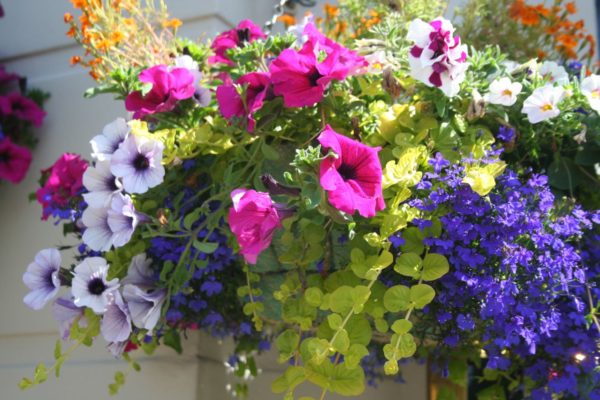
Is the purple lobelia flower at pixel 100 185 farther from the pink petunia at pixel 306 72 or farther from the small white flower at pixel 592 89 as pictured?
the small white flower at pixel 592 89

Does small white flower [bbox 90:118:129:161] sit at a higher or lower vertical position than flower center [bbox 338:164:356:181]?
lower

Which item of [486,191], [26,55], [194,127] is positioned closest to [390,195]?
[486,191]

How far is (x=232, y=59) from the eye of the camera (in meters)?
1.49

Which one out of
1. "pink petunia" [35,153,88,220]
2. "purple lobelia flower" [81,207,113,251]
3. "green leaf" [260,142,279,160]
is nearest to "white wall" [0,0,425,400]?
"pink petunia" [35,153,88,220]

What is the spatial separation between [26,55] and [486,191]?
154 cm

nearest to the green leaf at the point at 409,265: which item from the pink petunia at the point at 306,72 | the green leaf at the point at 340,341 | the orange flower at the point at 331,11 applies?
the green leaf at the point at 340,341

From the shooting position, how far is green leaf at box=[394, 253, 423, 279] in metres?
1.20

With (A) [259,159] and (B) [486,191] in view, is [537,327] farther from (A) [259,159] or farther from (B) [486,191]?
(A) [259,159]

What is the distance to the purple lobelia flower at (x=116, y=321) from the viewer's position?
1.35m

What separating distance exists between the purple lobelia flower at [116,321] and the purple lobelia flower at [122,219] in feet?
0.32

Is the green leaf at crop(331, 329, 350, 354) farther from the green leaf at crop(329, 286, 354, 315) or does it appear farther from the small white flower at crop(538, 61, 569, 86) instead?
the small white flower at crop(538, 61, 569, 86)

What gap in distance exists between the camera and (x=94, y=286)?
1387 mm

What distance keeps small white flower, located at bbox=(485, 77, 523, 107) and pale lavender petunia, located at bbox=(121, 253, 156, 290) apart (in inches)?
26.3

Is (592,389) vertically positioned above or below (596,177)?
below
